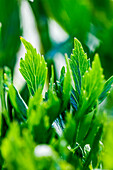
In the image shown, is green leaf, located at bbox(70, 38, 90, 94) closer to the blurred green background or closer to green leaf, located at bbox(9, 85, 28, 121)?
green leaf, located at bbox(9, 85, 28, 121)

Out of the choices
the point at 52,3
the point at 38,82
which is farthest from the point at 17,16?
the point at 38,82

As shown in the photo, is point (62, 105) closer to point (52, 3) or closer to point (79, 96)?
point (79, 96)

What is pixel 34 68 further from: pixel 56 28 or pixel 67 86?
pixel 56 28

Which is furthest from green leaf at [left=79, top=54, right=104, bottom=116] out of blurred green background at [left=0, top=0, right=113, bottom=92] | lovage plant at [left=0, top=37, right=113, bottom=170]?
blurred green background at [left=0, top=0, right=113, bottom=92]

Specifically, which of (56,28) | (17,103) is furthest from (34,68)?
(56,28)

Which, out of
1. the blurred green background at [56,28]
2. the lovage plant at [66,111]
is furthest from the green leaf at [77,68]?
the blurred green background at [56,28]

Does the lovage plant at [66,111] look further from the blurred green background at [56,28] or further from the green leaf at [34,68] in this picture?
the blurred green background at [56,28]
